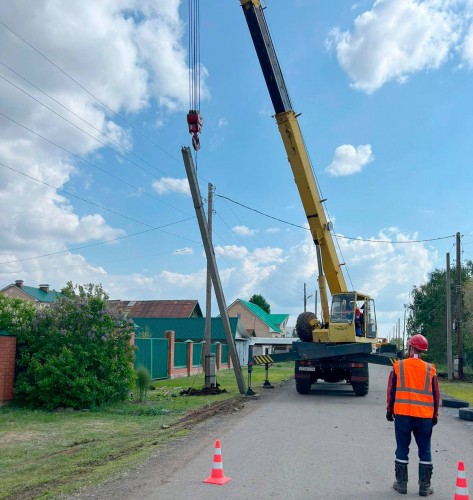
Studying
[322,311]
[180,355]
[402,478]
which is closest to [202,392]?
[322,311]

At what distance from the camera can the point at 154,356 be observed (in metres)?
24.8

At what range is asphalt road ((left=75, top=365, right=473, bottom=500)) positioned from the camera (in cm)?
643

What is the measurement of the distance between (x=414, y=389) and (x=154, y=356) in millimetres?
19490

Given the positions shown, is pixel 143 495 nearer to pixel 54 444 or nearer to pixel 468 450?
pixel 54 444

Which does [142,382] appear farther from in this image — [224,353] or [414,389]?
[224,353]

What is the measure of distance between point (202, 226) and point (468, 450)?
10.3 metres

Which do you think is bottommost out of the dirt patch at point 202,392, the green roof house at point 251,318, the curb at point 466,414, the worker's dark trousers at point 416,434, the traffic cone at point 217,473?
the dirt patch at point 202,392

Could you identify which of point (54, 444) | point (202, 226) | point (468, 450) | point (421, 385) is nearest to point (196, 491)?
point (421, 385)

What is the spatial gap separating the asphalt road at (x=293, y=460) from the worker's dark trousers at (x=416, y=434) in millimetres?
451

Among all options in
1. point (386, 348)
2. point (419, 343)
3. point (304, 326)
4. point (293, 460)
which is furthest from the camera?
point (386, 348)

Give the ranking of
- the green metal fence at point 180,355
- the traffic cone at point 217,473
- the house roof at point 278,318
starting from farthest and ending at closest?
the house roof at point 278,318 → the green metal fence at point 180,355 → the traffic cone at point 217,473

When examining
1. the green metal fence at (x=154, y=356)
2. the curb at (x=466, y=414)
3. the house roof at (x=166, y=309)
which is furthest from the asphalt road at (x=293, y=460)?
the house roof at (x=166, y=309)

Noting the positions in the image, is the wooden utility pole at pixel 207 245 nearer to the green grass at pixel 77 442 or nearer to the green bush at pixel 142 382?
the green grass at pixel 77 442

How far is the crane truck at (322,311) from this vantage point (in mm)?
17703
